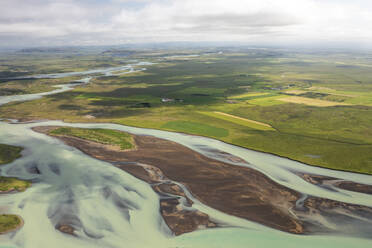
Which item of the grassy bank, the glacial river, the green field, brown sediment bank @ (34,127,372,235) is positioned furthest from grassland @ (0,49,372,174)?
the green field

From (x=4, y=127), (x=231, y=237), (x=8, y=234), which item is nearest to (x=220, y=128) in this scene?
(x=231, y=237)

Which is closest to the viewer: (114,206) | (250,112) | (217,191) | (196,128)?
(114,206)

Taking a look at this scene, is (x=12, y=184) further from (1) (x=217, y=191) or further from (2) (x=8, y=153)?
(1) (x=217, y=191)

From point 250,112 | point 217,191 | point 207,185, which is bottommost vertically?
point 217,191

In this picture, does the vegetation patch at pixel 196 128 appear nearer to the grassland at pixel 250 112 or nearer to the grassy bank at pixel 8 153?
the grassland at pixel 250 112

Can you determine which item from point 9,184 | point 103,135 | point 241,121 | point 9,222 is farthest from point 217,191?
point 241,121

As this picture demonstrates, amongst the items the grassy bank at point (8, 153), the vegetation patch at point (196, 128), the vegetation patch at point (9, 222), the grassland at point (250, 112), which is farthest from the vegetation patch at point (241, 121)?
the vegetation patch at point (9, 222)

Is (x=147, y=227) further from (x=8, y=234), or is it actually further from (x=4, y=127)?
(x=4, y=127)
